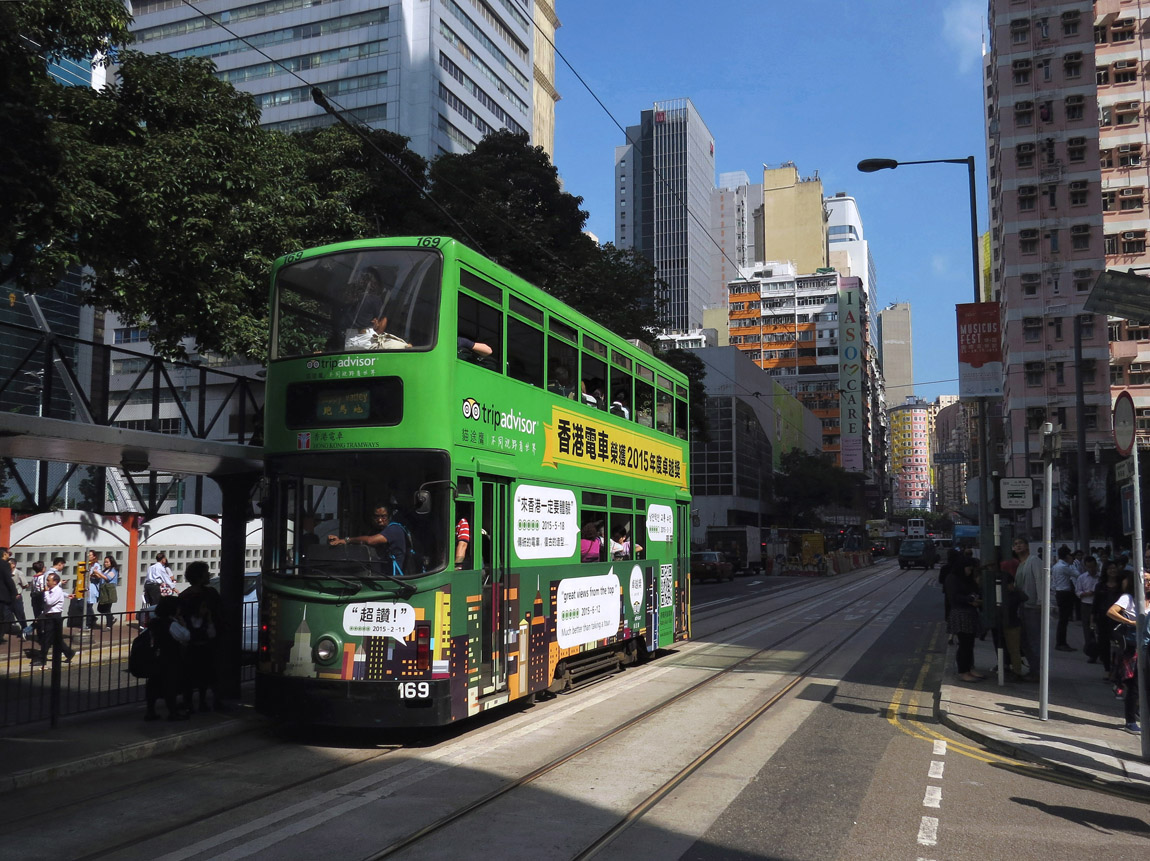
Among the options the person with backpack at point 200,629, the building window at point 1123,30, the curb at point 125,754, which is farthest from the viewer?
the building window at point 1123,30

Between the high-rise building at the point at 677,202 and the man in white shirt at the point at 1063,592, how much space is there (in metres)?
155

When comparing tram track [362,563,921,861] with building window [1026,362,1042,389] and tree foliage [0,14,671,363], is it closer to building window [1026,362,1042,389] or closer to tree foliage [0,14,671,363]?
tree foliage [0,14,671,363]

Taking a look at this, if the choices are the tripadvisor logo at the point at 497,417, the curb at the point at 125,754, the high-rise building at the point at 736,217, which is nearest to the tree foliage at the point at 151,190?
the tripadvisor logo at the point at 497,417

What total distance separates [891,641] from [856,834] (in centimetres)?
1448

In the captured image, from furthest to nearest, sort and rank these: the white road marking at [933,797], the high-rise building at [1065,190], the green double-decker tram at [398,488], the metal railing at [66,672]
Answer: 1. the high-rise building at [1065,190]
2. the metal railing at [66,672]
3. the green double-decker tram at [398,488]
4. the white road marking at [933,797]

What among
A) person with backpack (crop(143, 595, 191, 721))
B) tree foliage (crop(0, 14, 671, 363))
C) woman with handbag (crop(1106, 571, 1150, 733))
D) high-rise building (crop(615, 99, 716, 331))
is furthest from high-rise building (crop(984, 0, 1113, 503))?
high-rise building (crop(615, 99, 716, 331))

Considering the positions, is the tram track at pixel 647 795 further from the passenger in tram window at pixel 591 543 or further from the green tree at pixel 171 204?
the green tree at pixel 171 204

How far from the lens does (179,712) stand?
10469 millimetres

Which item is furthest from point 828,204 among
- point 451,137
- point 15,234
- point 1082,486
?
point 15,234

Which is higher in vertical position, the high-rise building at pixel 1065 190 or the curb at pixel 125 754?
the high-rise building at pixel 1065 190

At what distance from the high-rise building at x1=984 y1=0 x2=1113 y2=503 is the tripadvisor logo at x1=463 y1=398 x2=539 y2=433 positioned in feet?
154

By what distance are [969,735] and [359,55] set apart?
6392 cm

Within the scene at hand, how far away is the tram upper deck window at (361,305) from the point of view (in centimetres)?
913

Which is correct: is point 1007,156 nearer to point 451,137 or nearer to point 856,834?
point 451,137
